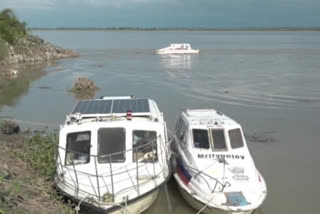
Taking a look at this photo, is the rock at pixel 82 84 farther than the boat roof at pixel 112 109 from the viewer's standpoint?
Yes

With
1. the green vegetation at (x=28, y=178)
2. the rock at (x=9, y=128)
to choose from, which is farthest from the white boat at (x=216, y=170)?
the rock at (x=9, y=128)

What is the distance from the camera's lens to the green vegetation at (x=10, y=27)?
54.8 m

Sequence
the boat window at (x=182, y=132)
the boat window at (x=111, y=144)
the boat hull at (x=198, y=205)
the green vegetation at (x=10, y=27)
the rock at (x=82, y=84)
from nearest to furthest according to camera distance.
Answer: the boat hull at (x=198, y=205)
the boat window at (x=111, y=144)
the boat window at (x=182, y=132)
the rock at (x=82, y=84)
the green vegetation at (x=10, y=27)

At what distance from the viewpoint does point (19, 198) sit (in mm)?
8984

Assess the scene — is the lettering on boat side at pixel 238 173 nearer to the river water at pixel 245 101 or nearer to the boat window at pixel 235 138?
the boat window at pixel 235 138

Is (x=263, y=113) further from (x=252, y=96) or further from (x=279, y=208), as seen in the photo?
(x=279, y=208)

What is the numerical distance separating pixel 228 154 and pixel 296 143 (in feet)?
23.8

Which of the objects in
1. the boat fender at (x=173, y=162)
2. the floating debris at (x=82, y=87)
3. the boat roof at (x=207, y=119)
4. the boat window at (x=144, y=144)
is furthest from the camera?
the floating debris at (x=82, y=87)

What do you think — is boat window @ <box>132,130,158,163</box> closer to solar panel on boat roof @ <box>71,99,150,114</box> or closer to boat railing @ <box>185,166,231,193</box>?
solar panel on boat roof @ <box>71,99,150,114</box>

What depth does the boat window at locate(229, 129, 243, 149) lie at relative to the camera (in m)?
12.4

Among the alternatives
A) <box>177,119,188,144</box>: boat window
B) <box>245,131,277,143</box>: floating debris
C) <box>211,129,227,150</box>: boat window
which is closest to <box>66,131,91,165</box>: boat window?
<box>177,119,188,144</box>: boat window

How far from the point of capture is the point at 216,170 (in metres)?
11.5

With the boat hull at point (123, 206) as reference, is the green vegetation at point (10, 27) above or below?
above

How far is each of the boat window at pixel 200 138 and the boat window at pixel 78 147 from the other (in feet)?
10.5
